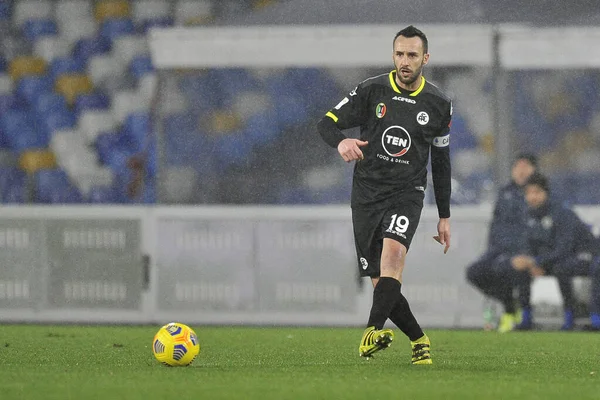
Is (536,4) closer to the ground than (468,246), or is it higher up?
higher up

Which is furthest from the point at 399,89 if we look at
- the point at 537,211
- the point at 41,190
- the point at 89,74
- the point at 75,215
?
the point at 89,74

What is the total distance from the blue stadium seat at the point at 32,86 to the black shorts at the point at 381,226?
33.6 ft

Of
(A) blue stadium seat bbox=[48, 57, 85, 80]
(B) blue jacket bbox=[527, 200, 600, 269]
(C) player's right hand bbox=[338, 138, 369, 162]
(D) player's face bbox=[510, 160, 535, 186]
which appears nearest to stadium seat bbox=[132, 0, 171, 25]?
(A) blue stadium seat bbox=[48, 57, 85, 80]

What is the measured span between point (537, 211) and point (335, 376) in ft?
23.3

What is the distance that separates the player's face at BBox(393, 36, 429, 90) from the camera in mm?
7316

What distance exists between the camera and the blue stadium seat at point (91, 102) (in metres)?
17.2

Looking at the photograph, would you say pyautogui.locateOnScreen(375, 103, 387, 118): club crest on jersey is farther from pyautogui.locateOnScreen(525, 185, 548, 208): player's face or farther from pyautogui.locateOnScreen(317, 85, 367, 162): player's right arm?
pyautogui.locateOnScreen(525, 185, 548, 208): player's face

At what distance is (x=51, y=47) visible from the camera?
1728 centimetres

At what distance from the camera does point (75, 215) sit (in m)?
13.9

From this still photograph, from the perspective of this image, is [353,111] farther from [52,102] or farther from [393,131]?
[52,102]

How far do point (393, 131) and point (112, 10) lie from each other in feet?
34.2

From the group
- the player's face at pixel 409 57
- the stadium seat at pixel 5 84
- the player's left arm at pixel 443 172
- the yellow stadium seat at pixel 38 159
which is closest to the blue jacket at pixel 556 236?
the player's left arm at pixel 443 172

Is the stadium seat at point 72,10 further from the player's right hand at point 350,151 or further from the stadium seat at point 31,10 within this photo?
the player's right hand at point 350,151

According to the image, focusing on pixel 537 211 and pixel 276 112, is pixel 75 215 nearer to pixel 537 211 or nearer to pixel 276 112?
pixel 276 112
